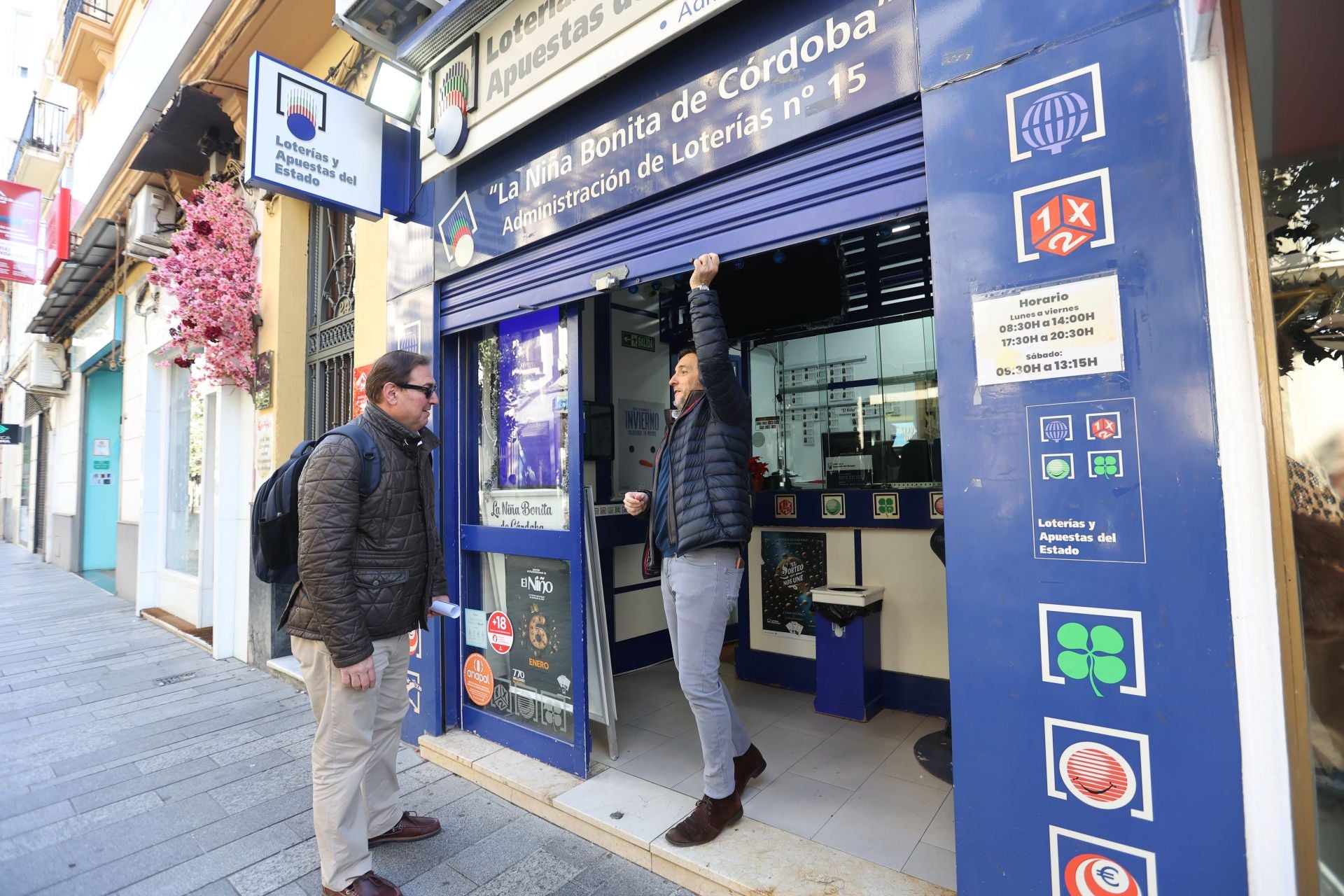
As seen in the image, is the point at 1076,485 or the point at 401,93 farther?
the point at 401,93

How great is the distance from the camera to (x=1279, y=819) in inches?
58.9

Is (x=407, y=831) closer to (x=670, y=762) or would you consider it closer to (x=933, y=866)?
(x=670, y=762)

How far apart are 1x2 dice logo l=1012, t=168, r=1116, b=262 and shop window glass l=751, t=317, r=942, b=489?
3054 millimetres

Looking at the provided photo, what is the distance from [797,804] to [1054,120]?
2.78 metres

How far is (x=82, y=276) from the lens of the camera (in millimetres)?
10289

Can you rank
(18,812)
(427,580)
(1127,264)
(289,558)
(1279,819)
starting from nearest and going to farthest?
(1279,819)
(1127,264)
(289,558)
(427,580)
(18,812)

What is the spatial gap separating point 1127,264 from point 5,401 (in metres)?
28.3

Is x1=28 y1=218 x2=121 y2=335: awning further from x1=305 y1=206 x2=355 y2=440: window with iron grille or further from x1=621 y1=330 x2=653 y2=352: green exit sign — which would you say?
x1=621 y1=330 x2=653 y2=352: green exit sign

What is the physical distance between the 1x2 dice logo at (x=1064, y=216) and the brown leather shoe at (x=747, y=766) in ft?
7.76

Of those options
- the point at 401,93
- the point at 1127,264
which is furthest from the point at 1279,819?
the point at 401,93

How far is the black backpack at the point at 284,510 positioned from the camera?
2.45 m

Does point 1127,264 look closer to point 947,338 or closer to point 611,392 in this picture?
point 947,338

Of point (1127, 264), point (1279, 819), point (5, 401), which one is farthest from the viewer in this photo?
point (5, 401)

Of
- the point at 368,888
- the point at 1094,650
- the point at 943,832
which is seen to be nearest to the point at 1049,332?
the point at 1094,650
